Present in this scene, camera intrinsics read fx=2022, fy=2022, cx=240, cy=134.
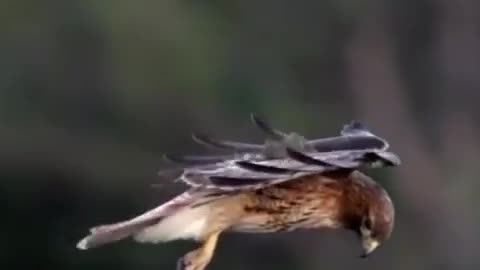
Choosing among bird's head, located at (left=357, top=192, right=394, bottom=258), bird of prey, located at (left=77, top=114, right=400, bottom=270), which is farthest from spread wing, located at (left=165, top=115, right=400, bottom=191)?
bird's head, located at (left=357, top=192, right=394, bottom=258)

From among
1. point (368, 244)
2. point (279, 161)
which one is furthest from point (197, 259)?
point (368, 244)

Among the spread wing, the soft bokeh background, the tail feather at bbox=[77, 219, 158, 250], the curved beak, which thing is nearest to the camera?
the spread wing

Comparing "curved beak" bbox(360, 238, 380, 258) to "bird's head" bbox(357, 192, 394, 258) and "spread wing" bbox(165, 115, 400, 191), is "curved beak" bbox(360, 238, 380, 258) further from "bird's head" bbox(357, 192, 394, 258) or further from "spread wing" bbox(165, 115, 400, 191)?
"spread wing" bbox(165, 115, 400, 191)

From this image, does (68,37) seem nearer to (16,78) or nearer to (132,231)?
(16,78)

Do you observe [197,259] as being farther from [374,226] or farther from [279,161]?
[374,226]

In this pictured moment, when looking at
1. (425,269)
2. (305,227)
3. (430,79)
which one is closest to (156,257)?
(425,269)

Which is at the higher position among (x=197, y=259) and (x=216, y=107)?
(x=216, y=107)
